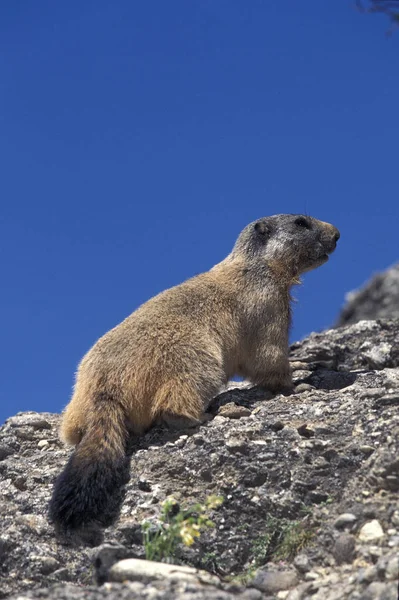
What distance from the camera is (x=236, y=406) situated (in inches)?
447

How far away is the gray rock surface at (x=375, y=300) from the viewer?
2178 cm

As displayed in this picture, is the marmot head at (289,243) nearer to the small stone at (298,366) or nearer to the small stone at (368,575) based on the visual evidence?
→ the small stone at (298,366)

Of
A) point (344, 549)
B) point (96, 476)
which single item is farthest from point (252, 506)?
point (96, 476)

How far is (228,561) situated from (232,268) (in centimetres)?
557

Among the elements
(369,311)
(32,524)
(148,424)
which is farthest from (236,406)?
(369,311)

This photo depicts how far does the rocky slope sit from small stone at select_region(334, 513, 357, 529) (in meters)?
0.01

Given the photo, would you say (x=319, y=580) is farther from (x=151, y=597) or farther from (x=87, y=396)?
(x=87, y=396)

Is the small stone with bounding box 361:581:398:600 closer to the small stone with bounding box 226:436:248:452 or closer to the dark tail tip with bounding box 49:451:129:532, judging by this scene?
the small stone with bounding box 226:436:248:452

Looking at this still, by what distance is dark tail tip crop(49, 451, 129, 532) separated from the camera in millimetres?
9266

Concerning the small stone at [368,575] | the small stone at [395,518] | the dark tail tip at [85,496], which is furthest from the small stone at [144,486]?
the small stone at [368,575]

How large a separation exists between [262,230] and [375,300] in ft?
30.8

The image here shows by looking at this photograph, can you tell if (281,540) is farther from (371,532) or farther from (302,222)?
(302,222)

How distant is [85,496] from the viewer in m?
9.38

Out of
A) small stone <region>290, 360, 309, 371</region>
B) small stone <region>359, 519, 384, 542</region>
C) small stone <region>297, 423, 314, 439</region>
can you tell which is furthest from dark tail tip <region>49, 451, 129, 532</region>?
small stone <region>290, 360, 309, 371</region>
